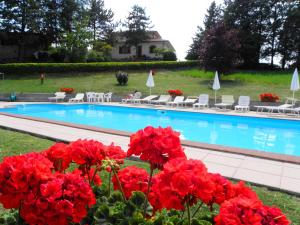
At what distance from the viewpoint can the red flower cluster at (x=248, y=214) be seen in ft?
4.07

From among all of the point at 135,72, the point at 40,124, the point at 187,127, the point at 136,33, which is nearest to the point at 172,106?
the point at 187,127

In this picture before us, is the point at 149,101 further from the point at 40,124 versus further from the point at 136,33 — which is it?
the point at 136,33

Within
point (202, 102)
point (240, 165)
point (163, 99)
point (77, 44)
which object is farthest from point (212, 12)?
Result: point (240, 165)

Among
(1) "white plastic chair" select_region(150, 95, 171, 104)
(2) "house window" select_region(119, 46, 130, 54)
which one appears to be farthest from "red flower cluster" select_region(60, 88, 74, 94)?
(2) "house window" select_region(119, 46, 130, 54)

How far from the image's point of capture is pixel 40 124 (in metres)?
9.81

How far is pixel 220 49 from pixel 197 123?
1017 cm

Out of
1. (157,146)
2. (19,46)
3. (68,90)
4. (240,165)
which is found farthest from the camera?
(19,46)

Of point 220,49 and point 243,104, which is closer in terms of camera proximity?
point 243,104

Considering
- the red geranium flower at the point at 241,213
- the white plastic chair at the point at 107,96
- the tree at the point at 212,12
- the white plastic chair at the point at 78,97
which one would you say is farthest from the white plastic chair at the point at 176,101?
the tree at the point at 212,12

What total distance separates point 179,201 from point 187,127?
11620 millimetres

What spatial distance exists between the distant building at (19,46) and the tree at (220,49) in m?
20.7

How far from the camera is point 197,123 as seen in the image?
13.9 meters

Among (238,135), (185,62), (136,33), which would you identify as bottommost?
(238,135)

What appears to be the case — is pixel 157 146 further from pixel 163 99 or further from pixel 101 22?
pixel 101 22
